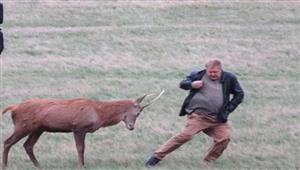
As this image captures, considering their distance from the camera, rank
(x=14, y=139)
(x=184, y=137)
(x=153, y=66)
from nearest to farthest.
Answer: (x=14, y=139) < (x=184, y=137) < (x=153, y=66)

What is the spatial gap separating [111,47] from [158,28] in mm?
3337

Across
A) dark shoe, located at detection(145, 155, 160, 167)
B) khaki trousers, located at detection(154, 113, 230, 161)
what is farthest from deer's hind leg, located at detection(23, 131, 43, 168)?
khaki trousers, located at detection(154, 113, 230, 161)

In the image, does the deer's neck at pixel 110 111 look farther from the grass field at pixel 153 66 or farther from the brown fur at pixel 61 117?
the grass field at pixel 153 66

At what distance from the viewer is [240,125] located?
15.4m

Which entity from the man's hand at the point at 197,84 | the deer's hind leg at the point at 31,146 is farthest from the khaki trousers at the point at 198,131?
the deer's hind leg at the point at 31,146

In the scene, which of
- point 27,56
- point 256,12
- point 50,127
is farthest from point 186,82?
point 256,12

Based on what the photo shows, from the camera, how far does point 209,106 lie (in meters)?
12.3

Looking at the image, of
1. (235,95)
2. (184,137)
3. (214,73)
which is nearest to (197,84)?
(214,73)

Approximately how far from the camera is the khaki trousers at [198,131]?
12.3 meters

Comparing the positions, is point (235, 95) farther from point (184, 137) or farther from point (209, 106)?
A: point (184, 137)

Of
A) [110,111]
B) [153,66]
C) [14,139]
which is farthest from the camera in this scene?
[153,66]

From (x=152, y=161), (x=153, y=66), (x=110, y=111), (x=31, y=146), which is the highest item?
(x=110, y=111)

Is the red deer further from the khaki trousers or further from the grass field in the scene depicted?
the khaki trousers

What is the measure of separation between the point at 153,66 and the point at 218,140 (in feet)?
33.4
